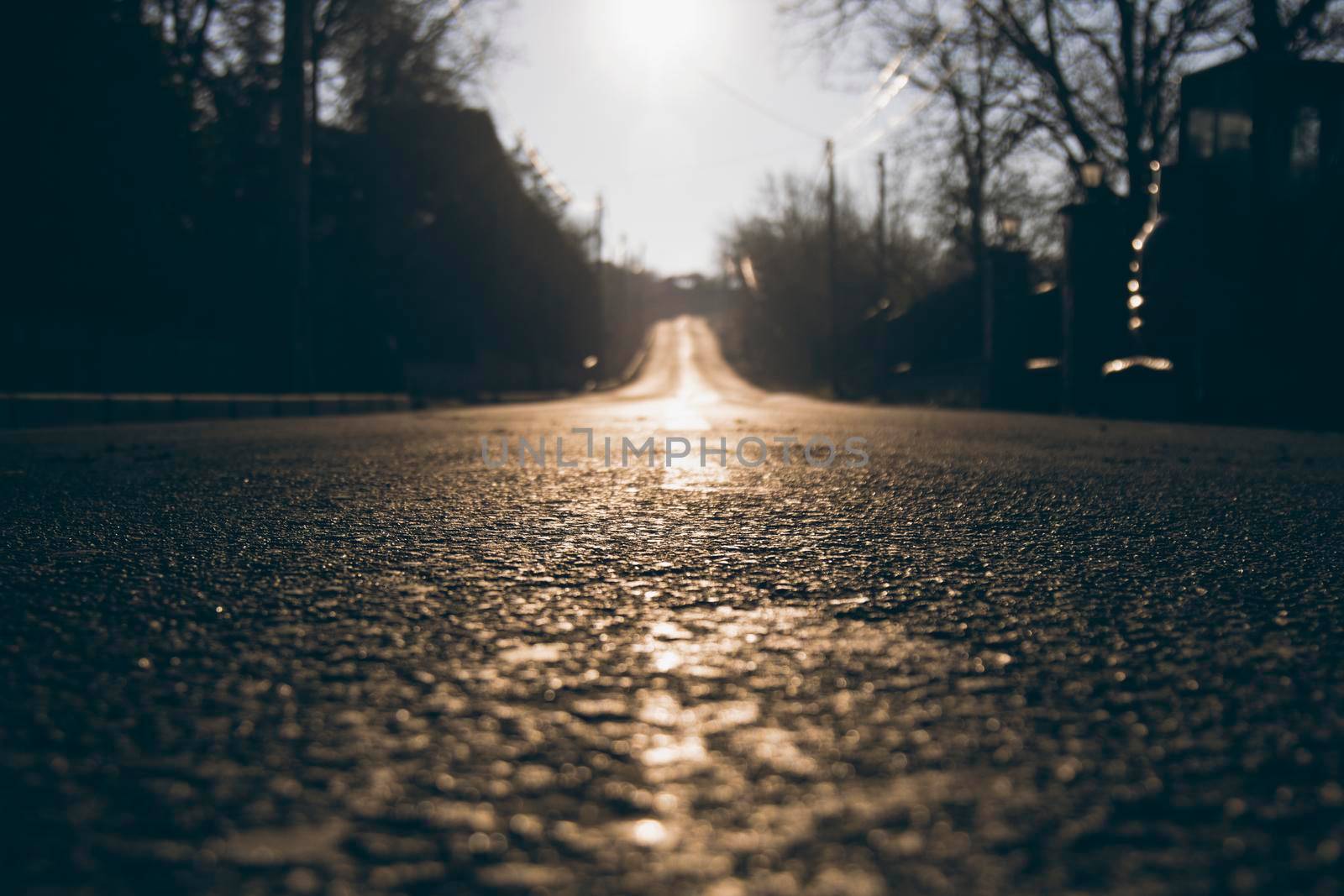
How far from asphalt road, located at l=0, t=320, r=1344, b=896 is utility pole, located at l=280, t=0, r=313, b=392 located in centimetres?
1159

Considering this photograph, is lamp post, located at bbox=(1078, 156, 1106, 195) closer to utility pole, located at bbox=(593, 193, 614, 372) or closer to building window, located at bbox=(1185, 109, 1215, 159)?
building window, located at bbox=(1185, 109, 1215, 159)

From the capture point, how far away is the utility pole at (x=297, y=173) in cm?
1469

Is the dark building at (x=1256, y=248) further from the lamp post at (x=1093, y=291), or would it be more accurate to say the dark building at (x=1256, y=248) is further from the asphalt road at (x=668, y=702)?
the asphalt road at (x=668, y=702)

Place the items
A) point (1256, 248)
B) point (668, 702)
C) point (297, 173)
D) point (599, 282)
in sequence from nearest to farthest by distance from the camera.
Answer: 1. point (668, 702)
2. point (1256, 248)
3. point (297, 173)
4. point (599, 282)

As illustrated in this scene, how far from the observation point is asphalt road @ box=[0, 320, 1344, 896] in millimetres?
1050

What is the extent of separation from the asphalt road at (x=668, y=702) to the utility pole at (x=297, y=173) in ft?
38.0

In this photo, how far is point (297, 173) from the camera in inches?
596

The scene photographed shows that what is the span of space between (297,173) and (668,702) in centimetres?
1531

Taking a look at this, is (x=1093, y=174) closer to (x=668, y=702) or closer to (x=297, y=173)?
(x=297, y=173)

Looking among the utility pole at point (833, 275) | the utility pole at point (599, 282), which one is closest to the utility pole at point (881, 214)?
Answer: the utility pole at point (833, 275)

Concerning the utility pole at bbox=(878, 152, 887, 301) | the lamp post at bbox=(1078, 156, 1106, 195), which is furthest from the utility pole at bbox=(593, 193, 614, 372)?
the lamp post at bbox=(1078, 156, 1106, 195)

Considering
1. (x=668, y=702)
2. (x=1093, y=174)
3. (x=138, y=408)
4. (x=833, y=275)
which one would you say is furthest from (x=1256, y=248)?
(x=833, y=275)

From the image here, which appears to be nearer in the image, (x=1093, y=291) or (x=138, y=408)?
(x=138, y=408)

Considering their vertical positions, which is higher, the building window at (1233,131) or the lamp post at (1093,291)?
the building window at (1233,131)
